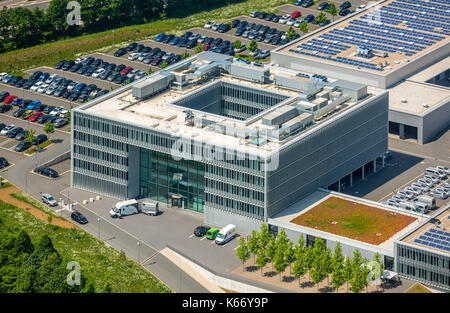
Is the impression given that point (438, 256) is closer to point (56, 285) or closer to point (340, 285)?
point (340, 285)

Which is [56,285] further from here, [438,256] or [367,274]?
[438,256]
